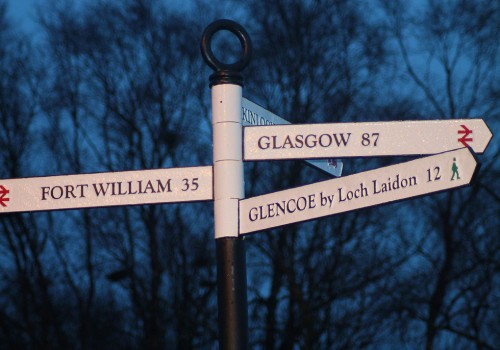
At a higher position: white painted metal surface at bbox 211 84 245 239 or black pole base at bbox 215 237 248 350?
white painted metal surface at bbox 211 84 245 239

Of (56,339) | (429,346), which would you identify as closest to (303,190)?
(429,346)

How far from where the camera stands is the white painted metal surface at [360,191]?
4.10 m

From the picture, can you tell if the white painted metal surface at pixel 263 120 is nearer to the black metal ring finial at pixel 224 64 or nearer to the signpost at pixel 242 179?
the signpost at pixel 242 179

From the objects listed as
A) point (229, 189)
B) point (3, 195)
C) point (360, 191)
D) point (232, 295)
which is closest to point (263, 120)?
point (229, 189)

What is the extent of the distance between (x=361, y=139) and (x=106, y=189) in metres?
1.10

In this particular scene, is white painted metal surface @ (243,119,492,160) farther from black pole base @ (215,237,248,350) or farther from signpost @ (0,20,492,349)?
black pole base @ (215,237,248,350)

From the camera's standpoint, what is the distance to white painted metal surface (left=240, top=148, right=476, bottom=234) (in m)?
A: 4.10

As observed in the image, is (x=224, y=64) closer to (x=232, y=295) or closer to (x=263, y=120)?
(x=263, y=120)

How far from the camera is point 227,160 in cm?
443

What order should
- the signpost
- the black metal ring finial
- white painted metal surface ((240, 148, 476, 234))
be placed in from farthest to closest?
the black metal ring finial → the signpost → white painted metal surface ((240, 148, 476, 234))

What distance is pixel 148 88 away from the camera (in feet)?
65.1

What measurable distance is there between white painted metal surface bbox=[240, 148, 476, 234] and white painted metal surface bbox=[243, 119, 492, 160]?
18 cm

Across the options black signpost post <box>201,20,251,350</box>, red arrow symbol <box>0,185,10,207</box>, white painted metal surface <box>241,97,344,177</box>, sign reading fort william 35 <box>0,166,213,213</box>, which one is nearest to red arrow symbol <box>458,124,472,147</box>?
white painted metal surface <box>241,97,344,177</box>

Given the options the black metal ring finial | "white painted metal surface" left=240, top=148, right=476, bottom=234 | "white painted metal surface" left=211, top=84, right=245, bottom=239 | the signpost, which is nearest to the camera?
"white painted metal surface" left=240, top=148, right=476, bottom=234
